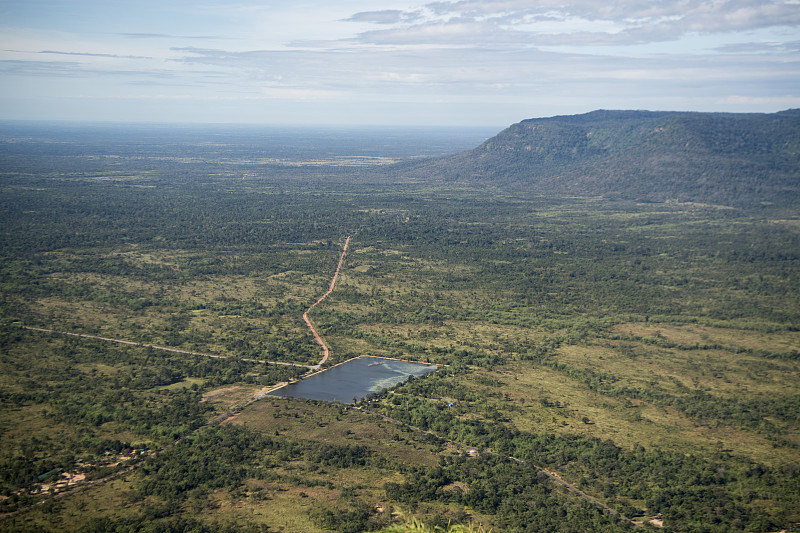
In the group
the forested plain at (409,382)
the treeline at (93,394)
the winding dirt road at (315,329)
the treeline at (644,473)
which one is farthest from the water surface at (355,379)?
the treeline at (644,473)

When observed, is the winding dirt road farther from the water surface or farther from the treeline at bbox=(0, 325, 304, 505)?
the treeline at bbox=(0, 325, 304, 505)

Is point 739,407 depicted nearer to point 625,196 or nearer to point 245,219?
point 245,219

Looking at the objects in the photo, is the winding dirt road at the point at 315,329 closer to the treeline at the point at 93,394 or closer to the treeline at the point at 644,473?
the treeline at the point at 93,394

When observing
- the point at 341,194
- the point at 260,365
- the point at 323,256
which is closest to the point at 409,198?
the point at 341,194

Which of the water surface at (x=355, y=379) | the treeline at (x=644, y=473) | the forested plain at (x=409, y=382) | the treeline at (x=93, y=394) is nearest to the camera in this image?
the treeline at (x=644, y=473)

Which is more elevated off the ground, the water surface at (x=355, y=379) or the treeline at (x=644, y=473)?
the water surface at (x=355, y=379)

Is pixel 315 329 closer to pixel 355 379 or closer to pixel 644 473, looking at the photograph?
pixel 355 379
